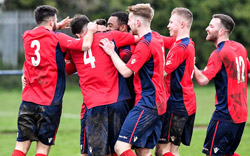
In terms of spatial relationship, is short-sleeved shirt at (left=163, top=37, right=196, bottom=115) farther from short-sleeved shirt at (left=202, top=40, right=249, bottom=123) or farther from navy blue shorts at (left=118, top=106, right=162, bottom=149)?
navy blue shorts at (left=118, top=106, right=162, bottom=149)

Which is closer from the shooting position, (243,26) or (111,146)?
(111,146)

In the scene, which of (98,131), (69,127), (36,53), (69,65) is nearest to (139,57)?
(98,131)

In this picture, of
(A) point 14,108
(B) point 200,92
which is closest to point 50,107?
(A) point 14,108

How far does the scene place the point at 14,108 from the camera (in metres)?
16.8

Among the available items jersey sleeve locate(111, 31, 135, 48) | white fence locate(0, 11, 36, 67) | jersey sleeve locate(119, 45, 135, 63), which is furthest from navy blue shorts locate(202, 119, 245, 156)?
white fence locate(0, 11, 36, 67)

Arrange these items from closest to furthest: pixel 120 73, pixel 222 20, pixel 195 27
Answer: pixel 120 73 < pixel 222 20 < pixel 195 27

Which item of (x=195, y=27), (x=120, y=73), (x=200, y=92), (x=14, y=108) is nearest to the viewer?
(x=120, y=73)

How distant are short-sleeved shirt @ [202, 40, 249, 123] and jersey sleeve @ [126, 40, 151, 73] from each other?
971 millimetres

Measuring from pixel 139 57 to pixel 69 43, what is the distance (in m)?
1.01

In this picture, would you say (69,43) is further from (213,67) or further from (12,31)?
(12,31)

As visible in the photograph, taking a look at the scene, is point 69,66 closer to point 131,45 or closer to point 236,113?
point 131,45

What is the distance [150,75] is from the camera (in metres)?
6.20

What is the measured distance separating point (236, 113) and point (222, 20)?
4.47 ft

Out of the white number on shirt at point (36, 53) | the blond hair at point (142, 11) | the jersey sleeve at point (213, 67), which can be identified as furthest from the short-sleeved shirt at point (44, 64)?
the jersey sleeve at point (213, 67)
